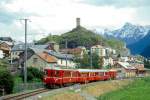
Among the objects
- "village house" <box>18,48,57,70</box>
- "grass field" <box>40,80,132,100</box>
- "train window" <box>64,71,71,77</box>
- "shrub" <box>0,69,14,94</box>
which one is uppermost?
"village house" <box>18,48,57,70</box>

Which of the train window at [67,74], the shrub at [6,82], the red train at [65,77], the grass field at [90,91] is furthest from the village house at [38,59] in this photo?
the shrub at [6,82]

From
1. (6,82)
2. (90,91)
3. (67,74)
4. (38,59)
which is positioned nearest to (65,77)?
(67,74)

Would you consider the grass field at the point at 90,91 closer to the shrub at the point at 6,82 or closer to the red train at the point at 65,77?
the red train at the point at 65,77

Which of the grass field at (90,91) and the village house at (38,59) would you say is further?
the village house at (38,59)

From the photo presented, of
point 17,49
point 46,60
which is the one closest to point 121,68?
point 17,49

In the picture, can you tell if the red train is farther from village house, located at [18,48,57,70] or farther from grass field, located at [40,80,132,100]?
village house, located at [18,48,57,70]

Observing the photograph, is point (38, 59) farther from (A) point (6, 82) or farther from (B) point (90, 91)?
(A) point (6, 82)

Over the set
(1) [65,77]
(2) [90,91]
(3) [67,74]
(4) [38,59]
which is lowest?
(2) [90,91]

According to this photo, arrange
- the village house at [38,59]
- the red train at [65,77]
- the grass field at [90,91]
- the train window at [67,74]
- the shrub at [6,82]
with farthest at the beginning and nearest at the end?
the village house at [38,59], the train window at [67,74], the red train at [65,77], the shrub at [6,82], the grass field at [90,91]

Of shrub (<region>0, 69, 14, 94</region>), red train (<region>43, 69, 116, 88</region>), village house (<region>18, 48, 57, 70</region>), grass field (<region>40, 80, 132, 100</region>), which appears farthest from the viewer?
village house (<region>18, 48, 57, 70</region>)

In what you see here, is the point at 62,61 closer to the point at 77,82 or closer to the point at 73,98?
the point at 77,82

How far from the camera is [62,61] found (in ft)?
408

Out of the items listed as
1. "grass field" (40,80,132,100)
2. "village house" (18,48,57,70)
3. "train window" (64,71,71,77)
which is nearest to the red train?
"train window" (64,71,71,77)

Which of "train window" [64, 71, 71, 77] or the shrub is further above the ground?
"train window" [64, 71, 71, 77]
